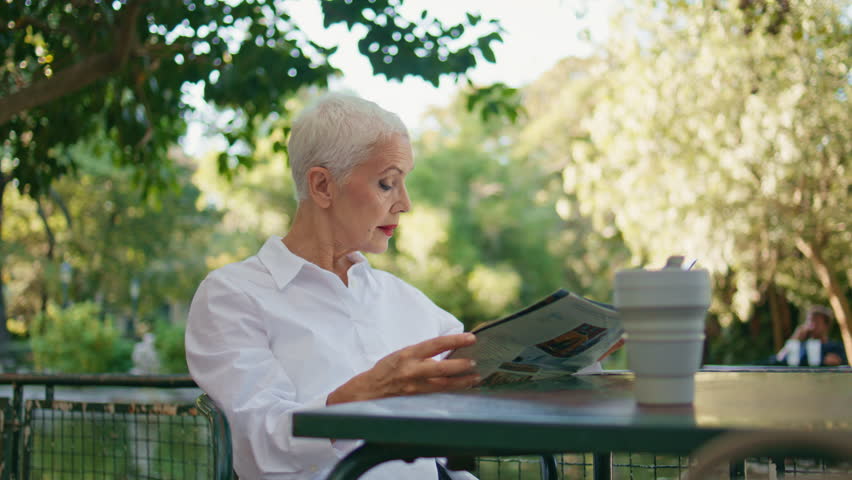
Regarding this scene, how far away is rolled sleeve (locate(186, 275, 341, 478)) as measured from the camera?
157 cm

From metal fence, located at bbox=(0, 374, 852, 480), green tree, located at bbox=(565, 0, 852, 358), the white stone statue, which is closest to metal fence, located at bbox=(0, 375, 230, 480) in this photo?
metal fence, located at bbox=(0, 374, 852, 480)

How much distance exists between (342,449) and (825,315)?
8796mm

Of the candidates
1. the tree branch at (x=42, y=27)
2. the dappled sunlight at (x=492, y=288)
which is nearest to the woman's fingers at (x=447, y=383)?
the tree branch at (x=42, y=27)

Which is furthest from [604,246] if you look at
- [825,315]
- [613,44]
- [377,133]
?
[377,133]

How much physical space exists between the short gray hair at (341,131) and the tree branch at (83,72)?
107 inches

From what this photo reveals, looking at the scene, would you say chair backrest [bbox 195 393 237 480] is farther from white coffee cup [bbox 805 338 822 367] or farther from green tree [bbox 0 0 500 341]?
white coffee cup [bbox 805 338 822 367]

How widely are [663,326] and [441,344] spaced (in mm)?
434

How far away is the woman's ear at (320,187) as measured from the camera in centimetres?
211

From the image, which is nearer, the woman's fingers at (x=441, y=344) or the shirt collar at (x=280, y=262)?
the woman's fingers at (x=441, y=344)

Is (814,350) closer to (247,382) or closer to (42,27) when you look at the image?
(42,27)

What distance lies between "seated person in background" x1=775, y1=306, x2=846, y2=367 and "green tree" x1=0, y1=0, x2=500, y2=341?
6.00 metres

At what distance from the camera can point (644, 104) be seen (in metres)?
11.6

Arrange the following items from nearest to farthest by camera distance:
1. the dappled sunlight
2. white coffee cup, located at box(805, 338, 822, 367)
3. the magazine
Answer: the magazine, white coffee cup, located at box(805, 338, 822, 367), the dappled sunlight

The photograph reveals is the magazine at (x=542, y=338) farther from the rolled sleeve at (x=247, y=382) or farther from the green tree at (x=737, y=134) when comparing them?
the green tree at (x=737, y=134)
